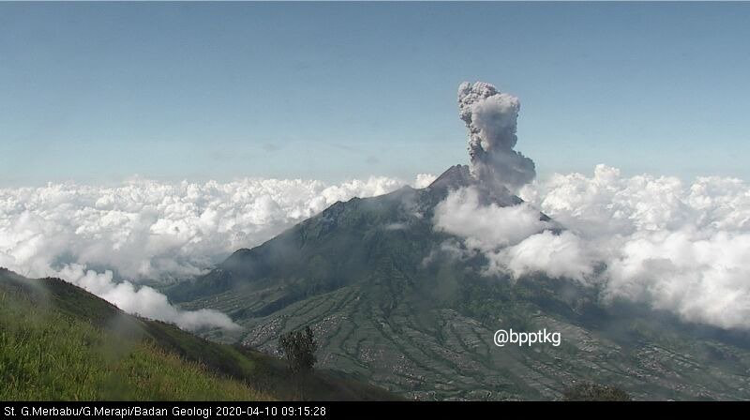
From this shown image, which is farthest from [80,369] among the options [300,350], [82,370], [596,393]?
[596,393]

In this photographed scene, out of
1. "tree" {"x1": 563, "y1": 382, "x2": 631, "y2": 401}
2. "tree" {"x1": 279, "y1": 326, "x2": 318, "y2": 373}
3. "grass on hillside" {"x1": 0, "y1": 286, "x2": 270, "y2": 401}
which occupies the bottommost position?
"tree" {"x1": 563, "y1": 382, "x2": 631, "y2": 401}

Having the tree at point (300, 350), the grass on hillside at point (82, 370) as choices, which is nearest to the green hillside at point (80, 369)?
the grass on hillside at point (82, 370)

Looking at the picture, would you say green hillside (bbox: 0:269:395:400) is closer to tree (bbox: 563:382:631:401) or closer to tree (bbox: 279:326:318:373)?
tree (bbox: 279:326:318:373)

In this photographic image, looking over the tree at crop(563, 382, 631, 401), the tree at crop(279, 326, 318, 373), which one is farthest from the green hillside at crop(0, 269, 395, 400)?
the tree at crop(563, 382, 631, 401)

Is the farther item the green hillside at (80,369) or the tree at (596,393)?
the tree at (596,393)

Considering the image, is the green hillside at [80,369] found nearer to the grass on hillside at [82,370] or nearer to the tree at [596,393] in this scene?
the grass on hillside at [82,370]

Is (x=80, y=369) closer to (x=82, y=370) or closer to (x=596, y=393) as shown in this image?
(x=82, y=370)

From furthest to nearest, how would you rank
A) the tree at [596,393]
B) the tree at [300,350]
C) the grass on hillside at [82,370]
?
1. the tree at [300,350]
2. the tree at [596,393]
3. the grass on hillside at [82,370]

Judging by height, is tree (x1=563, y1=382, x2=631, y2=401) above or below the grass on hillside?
below
